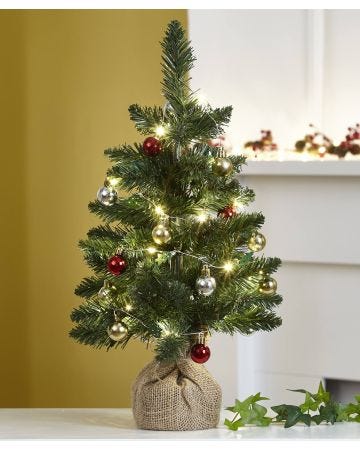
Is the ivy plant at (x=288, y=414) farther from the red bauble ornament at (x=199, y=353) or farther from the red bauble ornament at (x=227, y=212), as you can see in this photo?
the red bauble ornament at (x=227, y=212)

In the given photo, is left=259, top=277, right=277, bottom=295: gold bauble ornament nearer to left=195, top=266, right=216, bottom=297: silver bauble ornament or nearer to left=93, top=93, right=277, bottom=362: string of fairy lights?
left=93, top=93, right=277, bottom=362: string of fairy lights

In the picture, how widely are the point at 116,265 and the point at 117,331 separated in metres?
0.10

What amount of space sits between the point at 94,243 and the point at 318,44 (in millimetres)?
1090

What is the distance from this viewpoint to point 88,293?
174 centimetres

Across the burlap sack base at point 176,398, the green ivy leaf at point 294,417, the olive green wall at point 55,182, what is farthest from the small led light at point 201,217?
the olive green wall at point 55,182

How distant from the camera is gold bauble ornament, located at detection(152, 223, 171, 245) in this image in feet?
5.33

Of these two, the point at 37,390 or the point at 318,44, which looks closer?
the point at 318,44

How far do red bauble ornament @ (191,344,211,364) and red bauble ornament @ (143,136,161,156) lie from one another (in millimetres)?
318

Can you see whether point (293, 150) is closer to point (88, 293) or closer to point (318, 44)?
point (318, 44)

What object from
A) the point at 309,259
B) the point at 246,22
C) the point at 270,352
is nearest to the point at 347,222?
the point at 309,259

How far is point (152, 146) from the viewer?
1664mm

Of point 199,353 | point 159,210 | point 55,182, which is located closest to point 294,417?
point 199,353

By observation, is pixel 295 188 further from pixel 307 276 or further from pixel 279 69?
pixel 279 69

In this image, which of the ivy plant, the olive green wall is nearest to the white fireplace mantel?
the olive green wall
